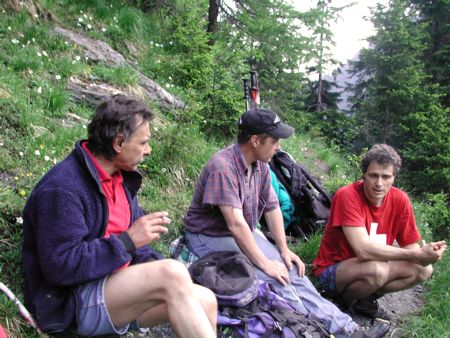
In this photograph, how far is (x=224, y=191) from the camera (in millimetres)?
3535

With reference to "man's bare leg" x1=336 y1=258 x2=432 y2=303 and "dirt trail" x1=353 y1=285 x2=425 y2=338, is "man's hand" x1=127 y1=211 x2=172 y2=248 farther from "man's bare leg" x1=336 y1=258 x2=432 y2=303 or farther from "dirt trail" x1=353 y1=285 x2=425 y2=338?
"dirt trail" x1=353 y1=285 x2=425 y2=338

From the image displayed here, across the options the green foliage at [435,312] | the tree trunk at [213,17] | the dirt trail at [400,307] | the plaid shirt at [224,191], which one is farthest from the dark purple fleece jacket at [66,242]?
the tree trunk at [213,17]

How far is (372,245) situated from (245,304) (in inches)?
50.8

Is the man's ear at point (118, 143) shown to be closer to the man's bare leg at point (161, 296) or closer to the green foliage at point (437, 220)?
the man's bare leg at point (161, 296)

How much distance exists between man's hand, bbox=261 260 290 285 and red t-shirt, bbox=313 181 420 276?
71 centimetres

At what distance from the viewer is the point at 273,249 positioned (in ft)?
13.1

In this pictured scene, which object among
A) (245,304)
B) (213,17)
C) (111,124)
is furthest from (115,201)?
(213,17)

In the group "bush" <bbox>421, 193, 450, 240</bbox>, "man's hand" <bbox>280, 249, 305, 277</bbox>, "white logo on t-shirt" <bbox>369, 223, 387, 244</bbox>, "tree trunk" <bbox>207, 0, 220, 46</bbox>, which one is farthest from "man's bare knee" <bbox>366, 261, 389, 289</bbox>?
"tree trunk" <bbox>207, 0, 220, 46</bbox>

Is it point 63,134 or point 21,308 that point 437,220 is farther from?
point 21,308

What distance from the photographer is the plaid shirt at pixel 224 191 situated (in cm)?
356

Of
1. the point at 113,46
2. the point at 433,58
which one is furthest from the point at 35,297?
the point at 433,58

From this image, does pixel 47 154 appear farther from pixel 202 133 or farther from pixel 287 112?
pixel 287 112

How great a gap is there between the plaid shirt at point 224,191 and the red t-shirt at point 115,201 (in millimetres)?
859

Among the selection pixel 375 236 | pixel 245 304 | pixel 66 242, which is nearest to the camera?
pixel 66 242
